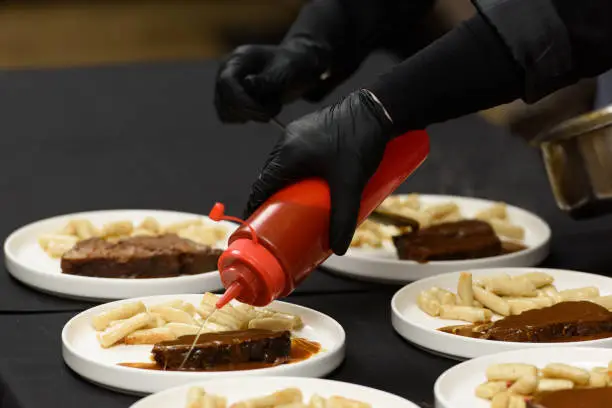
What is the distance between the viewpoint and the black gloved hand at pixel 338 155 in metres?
1.56

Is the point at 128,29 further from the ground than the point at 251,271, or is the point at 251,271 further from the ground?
the point at 251,271

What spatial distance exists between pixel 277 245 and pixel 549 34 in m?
0.54

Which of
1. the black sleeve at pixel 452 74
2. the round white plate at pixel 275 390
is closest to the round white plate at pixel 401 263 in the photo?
the black sleeve at pixel 452 74

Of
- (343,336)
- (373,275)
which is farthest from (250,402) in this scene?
(373,275)

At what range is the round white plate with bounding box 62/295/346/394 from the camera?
1.43 m

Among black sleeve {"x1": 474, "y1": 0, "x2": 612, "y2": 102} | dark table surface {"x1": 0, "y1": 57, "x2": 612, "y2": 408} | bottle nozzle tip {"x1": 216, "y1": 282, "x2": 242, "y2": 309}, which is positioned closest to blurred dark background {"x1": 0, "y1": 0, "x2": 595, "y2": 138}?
dark table surface {"x1": 0, "y1": 57, "x2": 612, "y2": 408}

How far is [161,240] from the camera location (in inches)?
79.1

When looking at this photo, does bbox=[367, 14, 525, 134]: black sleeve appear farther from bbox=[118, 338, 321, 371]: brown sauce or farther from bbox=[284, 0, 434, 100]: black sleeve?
bbox=[284, 0, 434, 100]: black sleeve

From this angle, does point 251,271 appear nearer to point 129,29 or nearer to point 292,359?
point 292,359

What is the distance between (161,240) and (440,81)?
0.60 m

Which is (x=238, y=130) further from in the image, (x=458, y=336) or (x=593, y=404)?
(x=593, y=404)

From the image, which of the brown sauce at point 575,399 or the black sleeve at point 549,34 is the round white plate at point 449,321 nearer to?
the brown sauce at point 575,399

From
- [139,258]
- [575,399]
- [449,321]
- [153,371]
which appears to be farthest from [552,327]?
[139,258]

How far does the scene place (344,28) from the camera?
2.37 metres
